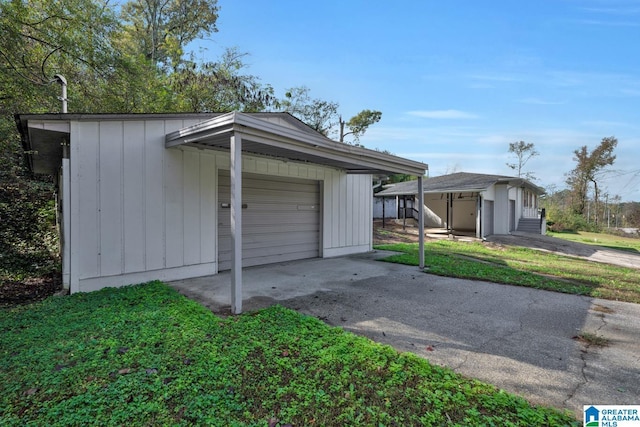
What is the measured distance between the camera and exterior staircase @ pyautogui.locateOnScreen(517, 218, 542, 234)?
57.7 ft

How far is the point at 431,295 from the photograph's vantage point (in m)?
4.90

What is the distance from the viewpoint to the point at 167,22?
16859 mm

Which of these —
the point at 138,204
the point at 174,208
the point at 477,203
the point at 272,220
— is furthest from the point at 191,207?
the point at 477,203

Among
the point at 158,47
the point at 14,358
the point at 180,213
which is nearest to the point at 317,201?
the point at 180,213

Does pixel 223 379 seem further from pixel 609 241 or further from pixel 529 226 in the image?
pixel 609 241

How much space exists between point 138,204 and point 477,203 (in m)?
14.5

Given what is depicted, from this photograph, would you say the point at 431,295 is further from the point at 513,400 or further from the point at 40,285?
the point at 40,285

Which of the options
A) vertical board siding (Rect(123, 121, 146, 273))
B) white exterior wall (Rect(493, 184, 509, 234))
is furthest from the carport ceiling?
white exterior wall (Rect(493, 184, 509, 234))

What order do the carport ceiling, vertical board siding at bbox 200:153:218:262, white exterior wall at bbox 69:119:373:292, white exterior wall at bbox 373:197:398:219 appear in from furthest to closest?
1. white exterior wall at bbox 373:197:398:219
2. vertical board siding at bbox 200:153:218:262
3. white exterior wall at bbox 69:119:373:292
4. the carport ceiling

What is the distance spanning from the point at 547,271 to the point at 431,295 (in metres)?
4.05

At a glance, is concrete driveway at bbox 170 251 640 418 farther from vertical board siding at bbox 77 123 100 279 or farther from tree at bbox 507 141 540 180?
tree at bbox 507 141 540 180

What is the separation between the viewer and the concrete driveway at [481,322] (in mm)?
2424

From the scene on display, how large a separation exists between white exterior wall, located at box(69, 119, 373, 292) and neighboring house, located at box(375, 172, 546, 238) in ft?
39.4

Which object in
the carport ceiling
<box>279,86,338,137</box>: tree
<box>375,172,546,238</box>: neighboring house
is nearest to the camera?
the carport ceiling
